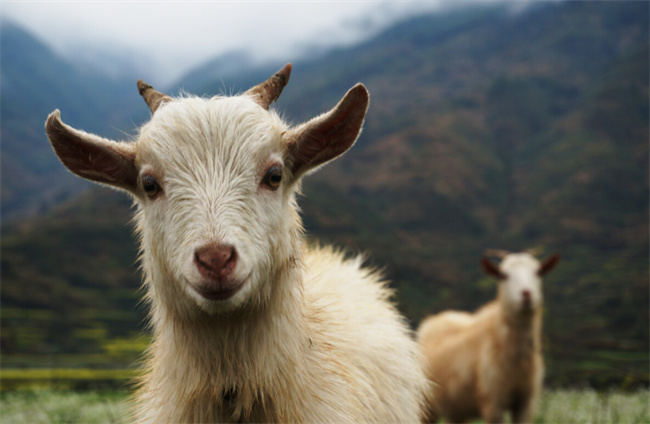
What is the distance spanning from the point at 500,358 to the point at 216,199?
8563 millimetres

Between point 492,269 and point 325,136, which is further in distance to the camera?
point 492,269

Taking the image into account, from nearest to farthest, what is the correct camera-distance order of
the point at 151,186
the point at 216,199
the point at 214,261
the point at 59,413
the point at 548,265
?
the point at 214,261, the point at 216,199, the point at 151,186, the point at 59,413, the point at 548,265

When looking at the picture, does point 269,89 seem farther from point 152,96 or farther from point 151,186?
point 151,186

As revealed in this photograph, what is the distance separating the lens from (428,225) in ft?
537

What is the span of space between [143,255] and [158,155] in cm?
85

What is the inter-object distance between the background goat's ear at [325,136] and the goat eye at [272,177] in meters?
0.19

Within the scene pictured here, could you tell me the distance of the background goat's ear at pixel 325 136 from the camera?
319cm

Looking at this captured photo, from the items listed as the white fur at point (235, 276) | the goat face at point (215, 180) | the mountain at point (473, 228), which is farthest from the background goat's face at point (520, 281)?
the goat face at point (215, 180)

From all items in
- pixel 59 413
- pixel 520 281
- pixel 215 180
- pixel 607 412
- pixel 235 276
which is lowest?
pixel 59 413

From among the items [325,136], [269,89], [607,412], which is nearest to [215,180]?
[325,136]

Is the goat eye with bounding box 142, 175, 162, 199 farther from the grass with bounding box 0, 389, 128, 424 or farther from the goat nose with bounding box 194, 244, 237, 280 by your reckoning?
the grass with bounding box 0, 389, 128, 424

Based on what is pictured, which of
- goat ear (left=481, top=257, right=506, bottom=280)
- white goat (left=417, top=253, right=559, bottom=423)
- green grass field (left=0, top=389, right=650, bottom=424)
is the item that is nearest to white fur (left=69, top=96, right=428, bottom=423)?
green grass field (left=0, top=389, right=650, bottom=424)

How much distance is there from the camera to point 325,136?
3.29 meters

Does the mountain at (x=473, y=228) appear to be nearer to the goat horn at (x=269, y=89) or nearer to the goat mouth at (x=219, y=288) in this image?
the goat horn at (x=269, y=89)
